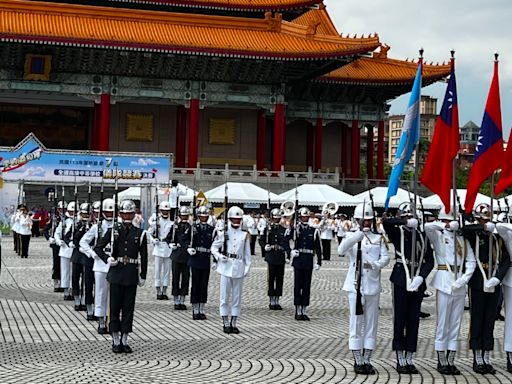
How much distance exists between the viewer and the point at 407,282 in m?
10.1

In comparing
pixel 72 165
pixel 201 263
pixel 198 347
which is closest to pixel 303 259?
pixel 201 263

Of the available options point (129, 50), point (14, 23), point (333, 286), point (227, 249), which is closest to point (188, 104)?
point (129, 50)

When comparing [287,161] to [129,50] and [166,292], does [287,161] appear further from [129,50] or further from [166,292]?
[166,292]

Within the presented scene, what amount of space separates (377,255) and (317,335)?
273 cm

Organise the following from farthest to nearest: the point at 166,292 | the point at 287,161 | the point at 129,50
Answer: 1. the point at 287,161
2. the point at 129,50
3. the point at 166,292

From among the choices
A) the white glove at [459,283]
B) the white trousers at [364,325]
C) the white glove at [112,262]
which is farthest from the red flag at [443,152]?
the white glove at [112,262]

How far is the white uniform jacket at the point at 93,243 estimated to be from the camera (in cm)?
1234

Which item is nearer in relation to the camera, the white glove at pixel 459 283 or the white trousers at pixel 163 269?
the white glove at pixel 459 283

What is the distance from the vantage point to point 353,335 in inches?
398

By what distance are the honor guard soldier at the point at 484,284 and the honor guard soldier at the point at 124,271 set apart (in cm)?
414

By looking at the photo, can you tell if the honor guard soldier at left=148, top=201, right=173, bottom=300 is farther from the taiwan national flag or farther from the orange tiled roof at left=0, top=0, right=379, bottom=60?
the orange tiled roof at left=0, top=0, right=379, bottom=60

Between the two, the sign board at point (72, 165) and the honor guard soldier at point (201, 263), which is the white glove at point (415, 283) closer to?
the honor guard soldier at point (201, 263)

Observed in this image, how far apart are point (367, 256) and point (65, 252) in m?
7.83

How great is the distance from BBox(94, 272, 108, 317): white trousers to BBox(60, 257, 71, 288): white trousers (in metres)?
4.23
